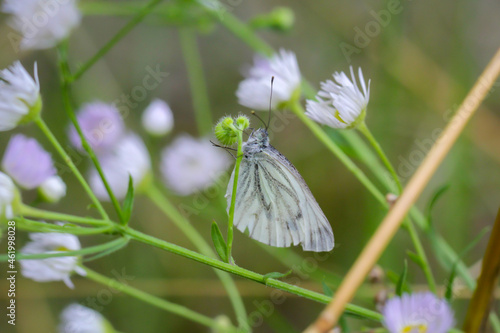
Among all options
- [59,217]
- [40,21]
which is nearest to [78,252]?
[59,217]

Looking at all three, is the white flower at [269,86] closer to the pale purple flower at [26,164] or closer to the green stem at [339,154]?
the green stem at [339,154]

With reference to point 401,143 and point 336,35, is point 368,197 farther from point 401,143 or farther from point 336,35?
point 336,35

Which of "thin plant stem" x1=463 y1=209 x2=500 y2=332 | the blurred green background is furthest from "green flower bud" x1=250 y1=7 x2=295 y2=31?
"thin plant stem" x1=463 y1=209 x2=500 y2=332

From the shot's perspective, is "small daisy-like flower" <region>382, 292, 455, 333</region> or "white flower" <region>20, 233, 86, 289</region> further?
"white flower" <region>20, 233, 86, 289</region>

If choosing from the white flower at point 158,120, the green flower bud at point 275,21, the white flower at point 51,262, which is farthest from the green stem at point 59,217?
the green flower bud at point 275,21

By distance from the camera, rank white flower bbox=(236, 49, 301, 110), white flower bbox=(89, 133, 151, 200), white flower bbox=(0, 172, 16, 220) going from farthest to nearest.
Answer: white flower bbox=(89, 133, 151, 200)
white flower bbox=(236, 49, 301, 110)
white flower bbox=(0, 172, 16, 220)

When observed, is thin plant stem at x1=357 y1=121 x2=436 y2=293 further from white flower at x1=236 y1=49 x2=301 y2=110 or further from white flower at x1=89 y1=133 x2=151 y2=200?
white flower at x1=89 y1=133 x2=151 y2=200

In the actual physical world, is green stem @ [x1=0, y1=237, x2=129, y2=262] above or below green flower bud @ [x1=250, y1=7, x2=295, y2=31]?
below
